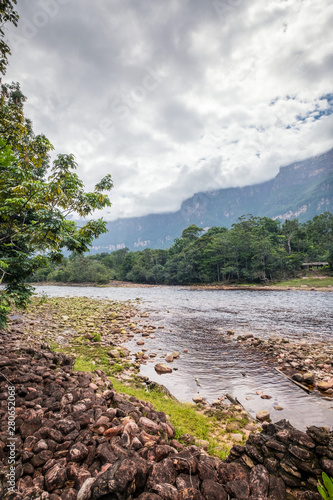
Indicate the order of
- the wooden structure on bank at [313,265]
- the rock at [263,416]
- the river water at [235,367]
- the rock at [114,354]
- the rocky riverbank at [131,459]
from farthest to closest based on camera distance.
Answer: the wooden structure on bank at [313,265] < the rock at [114,354] < the river water at [235,367] < the rock at [263,416] < the rocky riverbank at [131,459]

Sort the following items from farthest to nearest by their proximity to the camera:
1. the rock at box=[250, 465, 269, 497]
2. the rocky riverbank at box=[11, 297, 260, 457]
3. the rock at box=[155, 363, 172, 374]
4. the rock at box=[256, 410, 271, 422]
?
the rock at box=[155, 363, 172, 374] → the rock at box=[256, 410, 271, 422] → the rocky riverbank at box=[11, 297, 260, 457] → the rock at box=[250, 465, 269, 497]

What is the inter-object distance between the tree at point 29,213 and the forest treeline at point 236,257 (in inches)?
1588

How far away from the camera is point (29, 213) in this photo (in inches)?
202

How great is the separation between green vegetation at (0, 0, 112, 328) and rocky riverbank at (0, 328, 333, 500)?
2034mm

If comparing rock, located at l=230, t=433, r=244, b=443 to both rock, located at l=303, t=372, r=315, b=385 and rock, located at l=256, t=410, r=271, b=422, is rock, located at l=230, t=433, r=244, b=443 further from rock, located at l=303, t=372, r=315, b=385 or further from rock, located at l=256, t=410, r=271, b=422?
rock, located at l=303, t=372, r=315, b=385

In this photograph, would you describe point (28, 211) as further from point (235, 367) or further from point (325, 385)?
point (325, 385)

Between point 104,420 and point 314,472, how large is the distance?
9.84 feet

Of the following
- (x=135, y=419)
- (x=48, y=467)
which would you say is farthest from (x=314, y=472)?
(x=48, y=467)

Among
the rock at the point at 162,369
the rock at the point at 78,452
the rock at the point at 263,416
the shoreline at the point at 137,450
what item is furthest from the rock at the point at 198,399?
the rock at the point at 78,452

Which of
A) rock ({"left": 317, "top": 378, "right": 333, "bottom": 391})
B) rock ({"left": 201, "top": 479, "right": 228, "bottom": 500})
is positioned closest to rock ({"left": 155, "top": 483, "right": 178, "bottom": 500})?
rock ({"left": 201, "top": 479, "right": 228, "bottom": 500})

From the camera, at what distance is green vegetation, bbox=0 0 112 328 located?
4.36 meters

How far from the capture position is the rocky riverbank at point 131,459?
8.14ft

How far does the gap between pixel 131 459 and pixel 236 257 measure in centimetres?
6276

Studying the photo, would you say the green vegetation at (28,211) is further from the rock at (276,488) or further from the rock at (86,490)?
the rock at (276,488)
